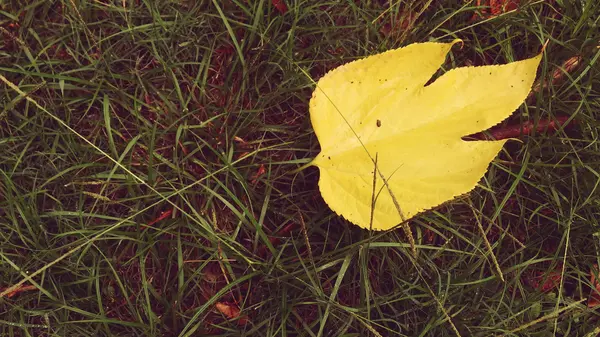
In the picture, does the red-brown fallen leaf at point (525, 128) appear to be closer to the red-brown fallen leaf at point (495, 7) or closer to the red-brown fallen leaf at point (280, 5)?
the red-brown fallen leaf at point (495, 7)

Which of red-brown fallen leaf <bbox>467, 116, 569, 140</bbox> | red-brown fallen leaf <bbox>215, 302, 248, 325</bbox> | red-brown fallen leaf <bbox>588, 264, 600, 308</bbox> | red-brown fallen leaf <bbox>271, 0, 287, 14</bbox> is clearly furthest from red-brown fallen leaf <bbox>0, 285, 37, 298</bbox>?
red-brown fallen leaf <bbox>588, 264, 600, 308</bbox>

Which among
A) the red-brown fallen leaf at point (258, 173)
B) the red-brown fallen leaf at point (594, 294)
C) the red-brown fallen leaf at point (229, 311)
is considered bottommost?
the red-brown fallen leaf at point (229, 311)

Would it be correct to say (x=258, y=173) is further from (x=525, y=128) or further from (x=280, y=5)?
(x=525, y=128)

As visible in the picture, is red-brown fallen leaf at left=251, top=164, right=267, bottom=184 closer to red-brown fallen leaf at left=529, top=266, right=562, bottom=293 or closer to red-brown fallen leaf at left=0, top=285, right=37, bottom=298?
red-brown fallen leaf at left=0, top=285, right=37, bottom=298

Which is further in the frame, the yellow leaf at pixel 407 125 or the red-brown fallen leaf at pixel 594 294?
the red-brown fallen leaf at pixel 594 294

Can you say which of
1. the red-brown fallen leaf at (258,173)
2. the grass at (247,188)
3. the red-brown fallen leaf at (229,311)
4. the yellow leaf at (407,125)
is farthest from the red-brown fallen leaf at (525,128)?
the red-brown fallen leaf at (229,311)

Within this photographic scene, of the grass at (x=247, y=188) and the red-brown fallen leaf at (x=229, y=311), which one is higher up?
the grass at (x=247, y=188)

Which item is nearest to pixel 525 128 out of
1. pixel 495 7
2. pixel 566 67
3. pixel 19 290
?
pixel 566 67

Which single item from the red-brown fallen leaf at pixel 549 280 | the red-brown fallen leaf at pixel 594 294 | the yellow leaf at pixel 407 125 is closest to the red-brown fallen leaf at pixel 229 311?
the yellow leaf at pixel 407 125
